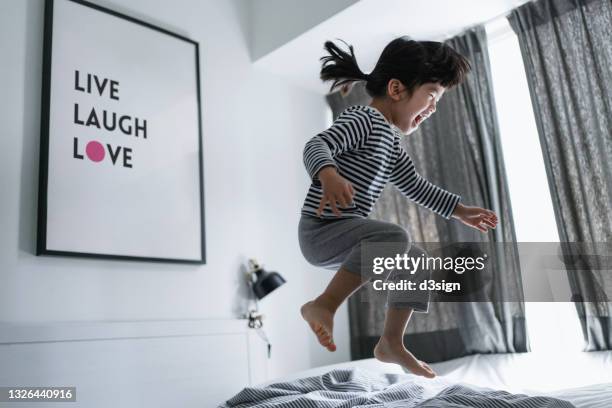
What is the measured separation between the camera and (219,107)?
2.65 meters

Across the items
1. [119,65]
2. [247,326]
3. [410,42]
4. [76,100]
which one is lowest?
[247,326]

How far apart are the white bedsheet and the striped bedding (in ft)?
0.62

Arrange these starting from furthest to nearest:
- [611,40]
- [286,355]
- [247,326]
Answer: [286,355] → [247,326] → [611,40]

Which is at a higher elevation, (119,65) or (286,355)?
(119,65)

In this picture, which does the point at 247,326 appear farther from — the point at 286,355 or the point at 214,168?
the point at 214,168

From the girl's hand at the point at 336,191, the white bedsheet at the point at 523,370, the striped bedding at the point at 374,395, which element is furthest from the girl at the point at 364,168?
the white bedsheet at the point at 523,370

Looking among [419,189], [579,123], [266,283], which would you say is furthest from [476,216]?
[266,283]

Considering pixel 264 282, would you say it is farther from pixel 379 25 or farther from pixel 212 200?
pixel 379 25

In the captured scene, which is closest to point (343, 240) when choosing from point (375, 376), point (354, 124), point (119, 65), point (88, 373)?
point (354, 124)

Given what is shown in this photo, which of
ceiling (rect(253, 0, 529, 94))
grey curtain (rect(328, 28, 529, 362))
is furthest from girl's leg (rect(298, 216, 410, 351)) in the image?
ceiling (rect(253, 0, 529, 94))

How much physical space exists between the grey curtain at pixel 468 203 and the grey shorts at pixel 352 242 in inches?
44.6

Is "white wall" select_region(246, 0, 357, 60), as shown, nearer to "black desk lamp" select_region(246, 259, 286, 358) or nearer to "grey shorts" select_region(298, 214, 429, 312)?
"black desk lamp" select_region(246, 259, 286, 358)

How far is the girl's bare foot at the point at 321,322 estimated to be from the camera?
114cm

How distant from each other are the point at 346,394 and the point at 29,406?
1030mm
